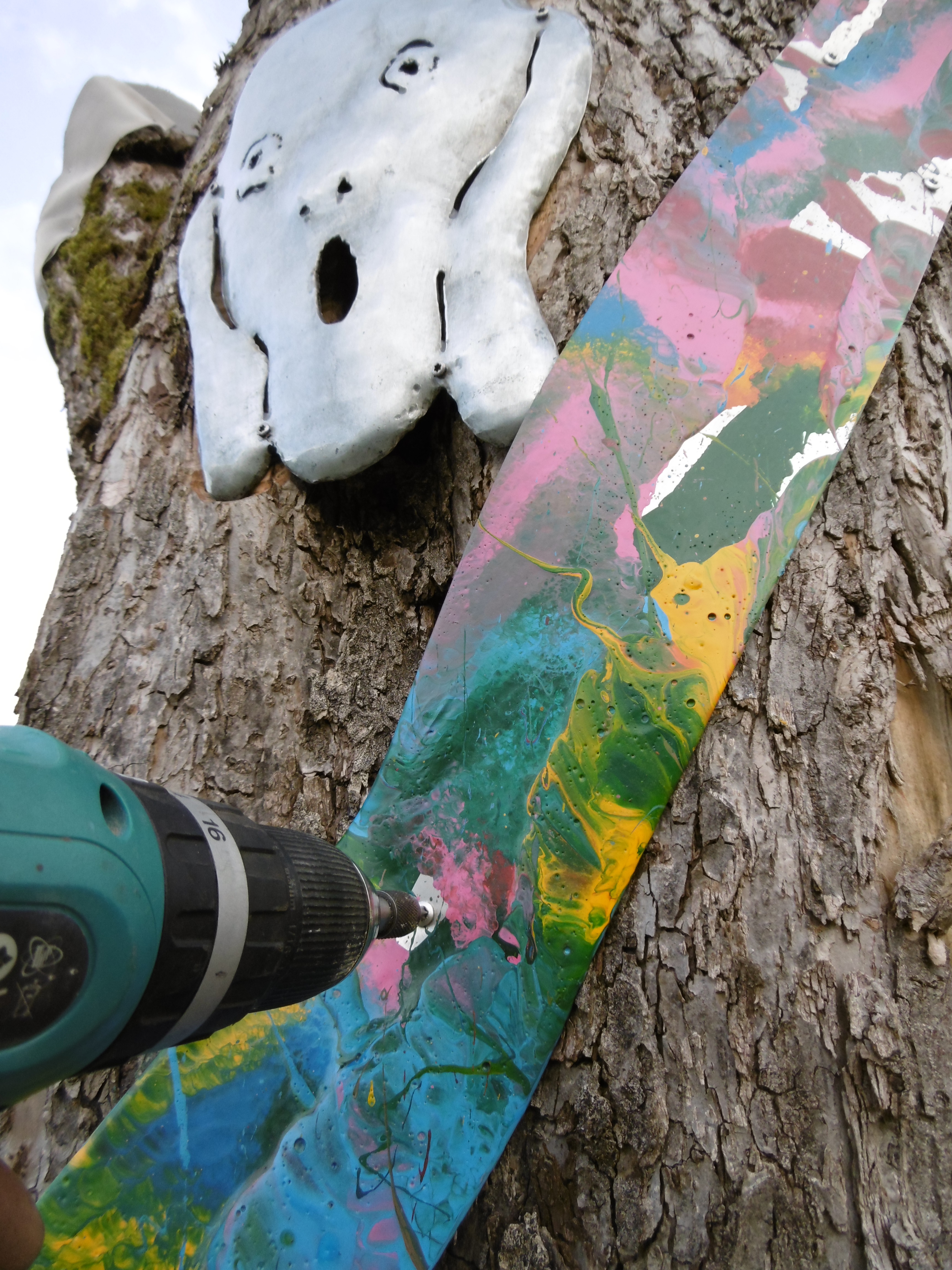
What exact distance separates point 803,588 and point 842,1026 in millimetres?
458

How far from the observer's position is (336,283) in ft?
4.32

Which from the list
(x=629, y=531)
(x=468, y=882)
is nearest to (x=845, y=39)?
(x=629, y=531)

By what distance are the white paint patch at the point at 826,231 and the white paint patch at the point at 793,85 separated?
0.18 metres

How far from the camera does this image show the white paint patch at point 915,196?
41.1 inches

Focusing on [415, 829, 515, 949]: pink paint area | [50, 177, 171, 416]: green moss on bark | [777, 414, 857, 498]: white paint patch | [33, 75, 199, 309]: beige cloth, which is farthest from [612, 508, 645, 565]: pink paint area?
[33, 75, 199, 309]: beige cloth

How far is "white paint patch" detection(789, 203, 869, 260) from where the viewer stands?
103 centimetres

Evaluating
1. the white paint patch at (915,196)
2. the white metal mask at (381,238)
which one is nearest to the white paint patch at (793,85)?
the white paint patch at (915,196)

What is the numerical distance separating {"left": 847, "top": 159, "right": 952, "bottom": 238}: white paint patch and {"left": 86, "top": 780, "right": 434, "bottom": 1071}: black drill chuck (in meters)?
1.05

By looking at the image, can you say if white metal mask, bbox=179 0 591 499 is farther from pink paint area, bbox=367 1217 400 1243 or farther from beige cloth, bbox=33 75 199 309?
pink paint area, bbox=367 1217 400 1243

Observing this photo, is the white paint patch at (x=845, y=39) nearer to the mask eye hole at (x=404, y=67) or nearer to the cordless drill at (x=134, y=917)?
the mask eye hole at (x=404, y=67)

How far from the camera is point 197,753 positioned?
3.73ft

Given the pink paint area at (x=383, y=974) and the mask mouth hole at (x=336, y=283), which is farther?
the mask mouth hole at (x=336, y=283)

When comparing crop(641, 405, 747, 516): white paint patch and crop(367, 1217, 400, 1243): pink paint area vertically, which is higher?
crop(641, 405, 747, 516): white paint patch

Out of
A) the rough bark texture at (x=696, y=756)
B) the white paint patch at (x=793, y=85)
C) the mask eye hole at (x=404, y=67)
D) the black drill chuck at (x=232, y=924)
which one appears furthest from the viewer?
the mask eye hole at (x=404, y=67)
